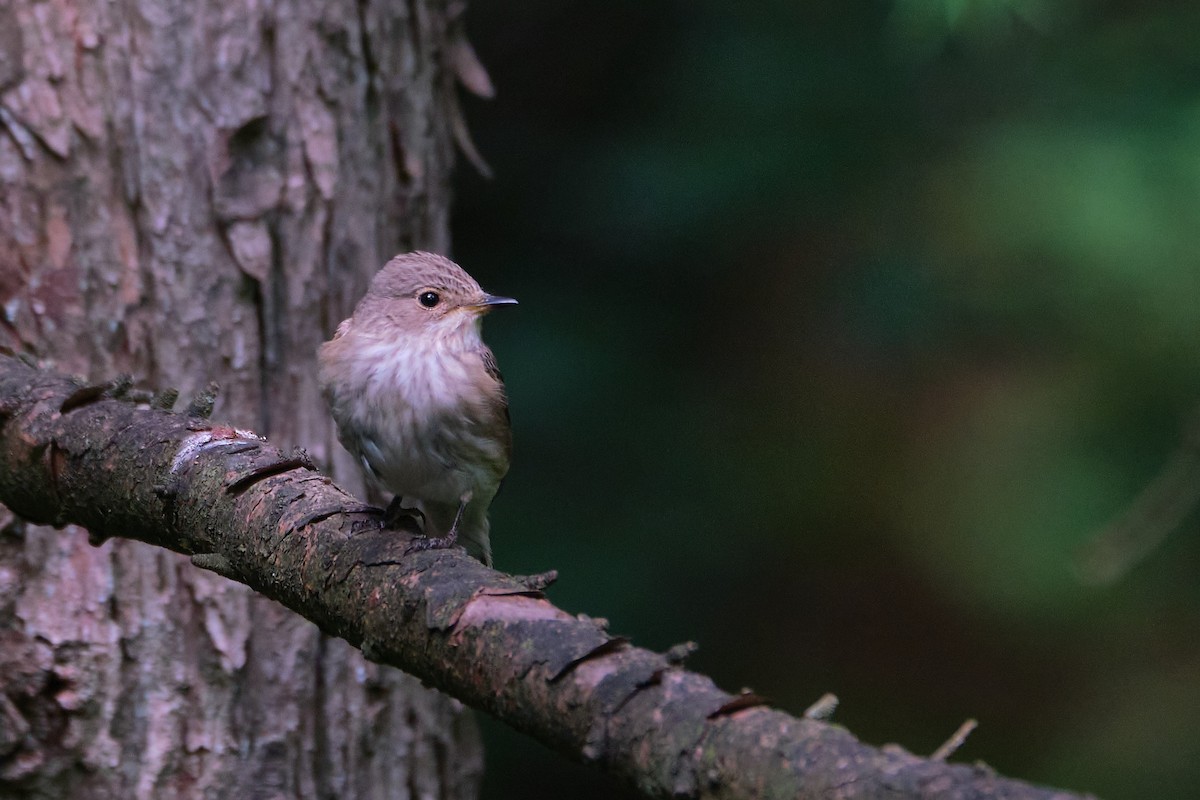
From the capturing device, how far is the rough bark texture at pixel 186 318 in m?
3.20

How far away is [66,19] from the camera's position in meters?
3.43

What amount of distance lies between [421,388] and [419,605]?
1146 millimetres

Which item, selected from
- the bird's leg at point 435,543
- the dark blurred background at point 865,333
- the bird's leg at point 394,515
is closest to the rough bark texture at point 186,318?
the bird's leg at point 435,543

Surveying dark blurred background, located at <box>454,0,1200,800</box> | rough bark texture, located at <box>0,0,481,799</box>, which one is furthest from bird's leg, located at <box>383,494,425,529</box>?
dark blurred background, located at <box>454,0,1200,800</box>

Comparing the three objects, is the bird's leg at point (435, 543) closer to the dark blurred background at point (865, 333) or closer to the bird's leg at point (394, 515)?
the bird's leg at point (394, 515)

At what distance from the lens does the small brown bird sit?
3.03 m

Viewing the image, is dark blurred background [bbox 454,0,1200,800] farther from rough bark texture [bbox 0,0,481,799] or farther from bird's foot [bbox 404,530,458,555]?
bird's foot [bbox 404,530,458,555]

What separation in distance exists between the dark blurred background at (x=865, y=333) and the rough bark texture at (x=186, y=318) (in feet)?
4.30

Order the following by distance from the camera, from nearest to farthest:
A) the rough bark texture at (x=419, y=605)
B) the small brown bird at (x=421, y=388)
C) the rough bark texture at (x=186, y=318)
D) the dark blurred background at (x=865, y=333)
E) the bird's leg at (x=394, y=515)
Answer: the rough bark texture at (x=419, y=605), the bird's leg at (x=394, y=515), the small brown bird at (x=421, y=388), the rough bark texture at (x=186, y=318), the dark blurred background at (x=865, y=333)

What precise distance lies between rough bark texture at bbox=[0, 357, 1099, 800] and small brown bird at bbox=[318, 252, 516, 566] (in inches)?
21.2

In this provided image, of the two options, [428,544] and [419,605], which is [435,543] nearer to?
[428,544]

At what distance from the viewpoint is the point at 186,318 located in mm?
3473

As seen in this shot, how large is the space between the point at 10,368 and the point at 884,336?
3164 mm

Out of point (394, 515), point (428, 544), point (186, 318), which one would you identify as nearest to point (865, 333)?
point (186, 318)
